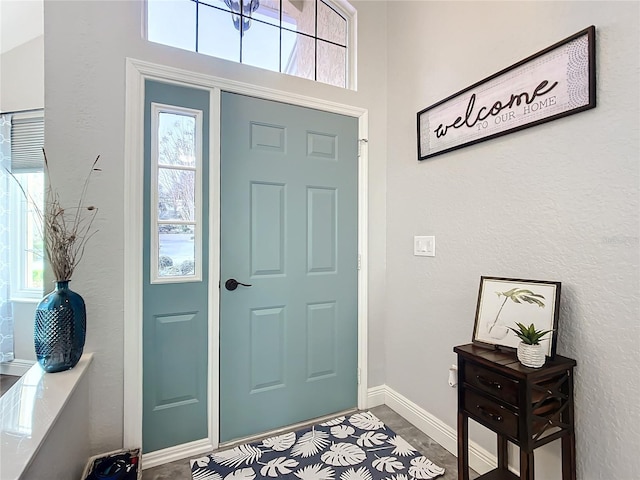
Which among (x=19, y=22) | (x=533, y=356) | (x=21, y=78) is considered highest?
(x=19, y=22)

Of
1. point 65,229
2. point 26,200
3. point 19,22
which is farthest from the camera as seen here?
point 26,200

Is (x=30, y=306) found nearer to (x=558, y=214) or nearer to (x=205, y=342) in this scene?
(x=205, y=342)

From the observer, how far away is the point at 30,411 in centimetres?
113

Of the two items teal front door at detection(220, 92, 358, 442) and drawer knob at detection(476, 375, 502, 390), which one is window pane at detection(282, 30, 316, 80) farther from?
drawer knob at detection(476, 375, 502, 390)

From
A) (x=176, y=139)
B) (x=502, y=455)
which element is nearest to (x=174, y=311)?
(x=176, y=139)

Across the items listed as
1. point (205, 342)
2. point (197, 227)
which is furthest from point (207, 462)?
point (197, 227)

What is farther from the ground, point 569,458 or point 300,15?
point 300,15

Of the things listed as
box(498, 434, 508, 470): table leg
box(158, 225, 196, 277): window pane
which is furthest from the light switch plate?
box(158, 225, 196, 277): window pane

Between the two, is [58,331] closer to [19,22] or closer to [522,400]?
[522,400]

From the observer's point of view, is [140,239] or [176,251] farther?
[176,251]

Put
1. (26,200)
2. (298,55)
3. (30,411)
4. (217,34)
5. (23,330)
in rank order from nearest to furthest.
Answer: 1. (30,411)
2. (217,34)
3. (298,55)
4. (26,200)
5. (23,330)

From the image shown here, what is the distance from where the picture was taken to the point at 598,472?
47.1 inches

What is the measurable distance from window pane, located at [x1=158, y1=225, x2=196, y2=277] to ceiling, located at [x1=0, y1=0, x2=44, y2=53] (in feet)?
7.00

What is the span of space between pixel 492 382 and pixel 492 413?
0.39ft
